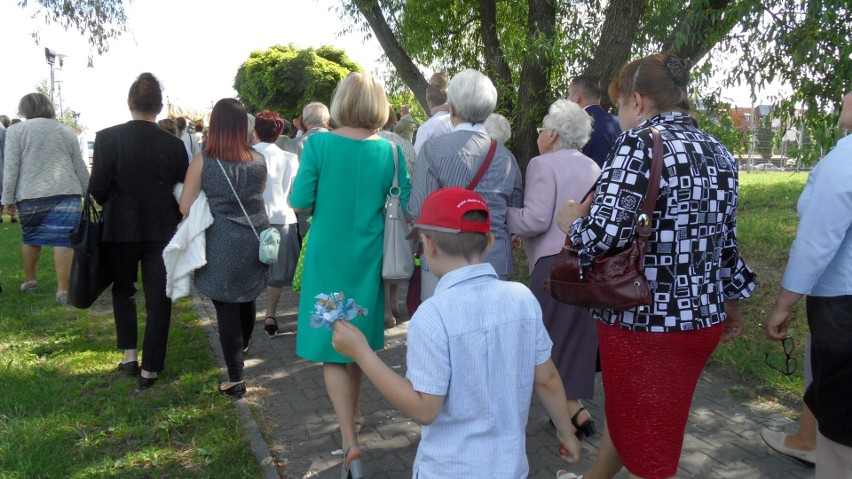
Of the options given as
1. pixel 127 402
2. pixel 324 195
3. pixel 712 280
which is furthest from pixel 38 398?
pixel 712 280

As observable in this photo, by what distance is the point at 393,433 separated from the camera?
410cm

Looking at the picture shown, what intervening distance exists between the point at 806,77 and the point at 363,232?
14.5 feet

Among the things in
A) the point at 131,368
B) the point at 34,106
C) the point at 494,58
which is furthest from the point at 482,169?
the point at 494,58

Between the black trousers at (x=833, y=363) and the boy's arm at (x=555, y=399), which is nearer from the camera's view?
the boy's arm at (x=555, y=399)

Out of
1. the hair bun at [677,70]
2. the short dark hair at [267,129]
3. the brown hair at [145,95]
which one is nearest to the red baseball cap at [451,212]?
the hair bun at [677,70]

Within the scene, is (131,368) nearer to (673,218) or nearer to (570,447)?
(570,447)

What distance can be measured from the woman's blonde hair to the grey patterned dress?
1.07 meters

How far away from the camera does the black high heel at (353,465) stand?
122 inches

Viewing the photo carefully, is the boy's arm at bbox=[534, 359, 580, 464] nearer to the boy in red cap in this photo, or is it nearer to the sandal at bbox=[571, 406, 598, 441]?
the boy in red cap

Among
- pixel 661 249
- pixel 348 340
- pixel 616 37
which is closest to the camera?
pixel 348 340

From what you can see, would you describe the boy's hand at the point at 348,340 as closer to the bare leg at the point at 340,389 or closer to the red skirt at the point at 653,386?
the red skirt at the point at 653,386

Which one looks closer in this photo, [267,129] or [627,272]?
[627,272]

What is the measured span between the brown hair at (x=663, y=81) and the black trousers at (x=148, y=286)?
11.6ft

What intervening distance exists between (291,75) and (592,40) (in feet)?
78.0
